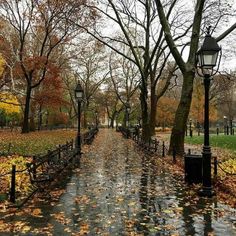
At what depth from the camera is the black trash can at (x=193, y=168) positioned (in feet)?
37.6

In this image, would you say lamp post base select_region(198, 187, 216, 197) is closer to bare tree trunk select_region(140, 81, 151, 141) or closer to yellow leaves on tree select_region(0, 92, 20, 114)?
bare tree trunk select_region(140, 81, 151, 141)

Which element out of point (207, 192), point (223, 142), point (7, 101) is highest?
point (7, 101)

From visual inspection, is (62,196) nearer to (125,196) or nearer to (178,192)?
(125,196)

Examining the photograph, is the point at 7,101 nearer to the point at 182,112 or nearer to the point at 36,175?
the point at 182,112

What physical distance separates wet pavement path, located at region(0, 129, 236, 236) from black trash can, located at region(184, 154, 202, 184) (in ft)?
1.38

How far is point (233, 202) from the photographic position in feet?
29.2

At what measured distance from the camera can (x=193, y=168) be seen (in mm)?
11609

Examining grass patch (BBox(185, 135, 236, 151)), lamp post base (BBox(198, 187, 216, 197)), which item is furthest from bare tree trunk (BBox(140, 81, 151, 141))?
lamp post base (BBox(198, 187, 216, 197))

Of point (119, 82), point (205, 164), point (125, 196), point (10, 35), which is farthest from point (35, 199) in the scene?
point (119, 82)

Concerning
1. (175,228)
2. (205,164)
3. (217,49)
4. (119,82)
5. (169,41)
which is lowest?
(175,228)

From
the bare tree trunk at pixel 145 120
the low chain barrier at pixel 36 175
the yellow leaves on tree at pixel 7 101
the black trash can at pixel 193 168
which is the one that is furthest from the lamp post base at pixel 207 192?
the yellow leaves on tree at pixel 7 101

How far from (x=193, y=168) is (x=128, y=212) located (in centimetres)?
421

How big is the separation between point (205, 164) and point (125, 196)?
8.09 feet

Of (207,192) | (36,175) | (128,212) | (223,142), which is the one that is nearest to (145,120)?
(223,142)
